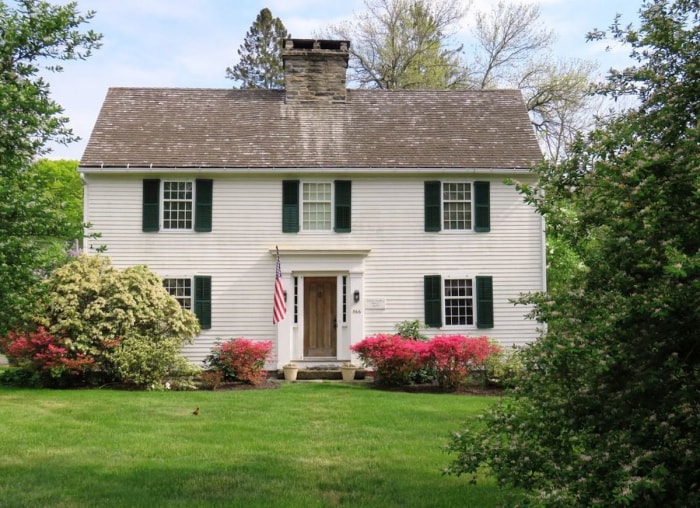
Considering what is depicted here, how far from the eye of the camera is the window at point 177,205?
63.7 ft

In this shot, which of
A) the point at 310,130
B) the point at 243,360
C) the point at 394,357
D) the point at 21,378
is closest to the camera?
the point at 394,357

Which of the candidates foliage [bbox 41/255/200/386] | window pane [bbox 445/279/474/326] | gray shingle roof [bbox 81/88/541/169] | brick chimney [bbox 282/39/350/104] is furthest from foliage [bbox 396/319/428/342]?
brick chimney [bbox 282/39/350/104]

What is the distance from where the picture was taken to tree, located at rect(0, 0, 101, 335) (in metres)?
7.37

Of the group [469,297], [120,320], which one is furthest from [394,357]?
[120,320]

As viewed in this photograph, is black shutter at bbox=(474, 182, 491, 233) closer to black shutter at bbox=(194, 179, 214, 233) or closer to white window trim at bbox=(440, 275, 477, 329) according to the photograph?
white window trim at bbox=(440, 275, 477, 329)

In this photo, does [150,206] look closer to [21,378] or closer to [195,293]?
[195,293]

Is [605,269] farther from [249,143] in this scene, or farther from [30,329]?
[249,143]

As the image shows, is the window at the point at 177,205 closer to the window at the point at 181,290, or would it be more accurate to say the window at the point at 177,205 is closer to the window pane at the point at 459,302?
the window at the point at 181,290

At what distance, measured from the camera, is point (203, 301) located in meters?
19.0

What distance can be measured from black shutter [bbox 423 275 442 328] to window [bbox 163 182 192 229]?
631 cm

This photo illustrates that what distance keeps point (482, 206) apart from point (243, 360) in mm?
7406

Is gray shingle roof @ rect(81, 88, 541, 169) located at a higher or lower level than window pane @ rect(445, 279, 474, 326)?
higher

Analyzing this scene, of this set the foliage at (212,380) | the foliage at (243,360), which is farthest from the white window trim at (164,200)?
the foliage at (212,380)

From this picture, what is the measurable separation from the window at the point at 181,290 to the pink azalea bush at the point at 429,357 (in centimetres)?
506
